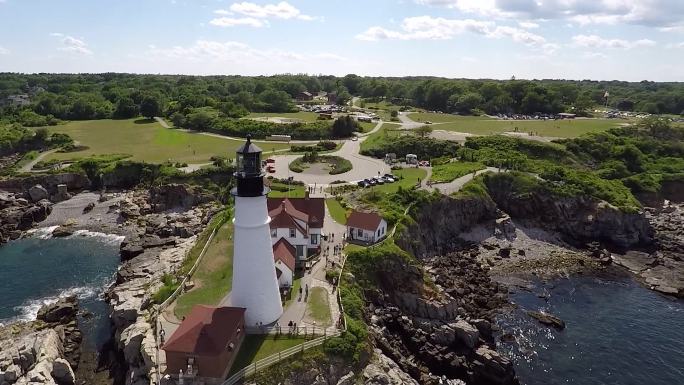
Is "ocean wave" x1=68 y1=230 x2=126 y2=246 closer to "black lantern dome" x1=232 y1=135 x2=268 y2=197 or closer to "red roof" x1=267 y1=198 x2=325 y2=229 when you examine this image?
"red roof" x1=267 y1=198 x2=325 y2=229

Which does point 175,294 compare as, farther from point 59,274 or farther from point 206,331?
point 59,274

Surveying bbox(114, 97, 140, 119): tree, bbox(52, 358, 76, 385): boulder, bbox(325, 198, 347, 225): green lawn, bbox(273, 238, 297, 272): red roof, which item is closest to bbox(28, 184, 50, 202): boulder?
bbox(325, 198, 347, 225): green lawn

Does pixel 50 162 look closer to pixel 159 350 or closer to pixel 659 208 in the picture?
pixel 159 350

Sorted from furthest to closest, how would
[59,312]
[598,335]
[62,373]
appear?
[598,335], [59,312], [62,373]

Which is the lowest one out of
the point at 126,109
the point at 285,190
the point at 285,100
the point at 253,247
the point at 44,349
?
the point at 44,349

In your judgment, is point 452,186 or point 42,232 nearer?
point 42,232

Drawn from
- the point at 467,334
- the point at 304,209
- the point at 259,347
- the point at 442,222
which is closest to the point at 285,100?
the point at 442,222

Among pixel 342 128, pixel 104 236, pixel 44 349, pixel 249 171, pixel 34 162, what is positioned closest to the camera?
pixel 249 171
